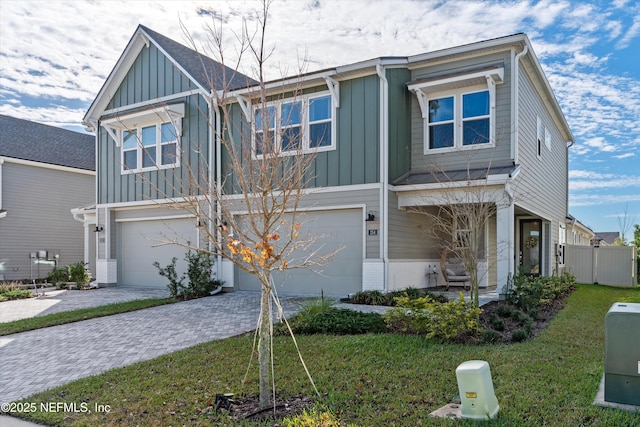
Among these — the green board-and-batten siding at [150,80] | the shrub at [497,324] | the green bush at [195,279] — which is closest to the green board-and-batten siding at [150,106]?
the green board-and-batten siding at [150,80]

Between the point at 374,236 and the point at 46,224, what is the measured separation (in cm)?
1589

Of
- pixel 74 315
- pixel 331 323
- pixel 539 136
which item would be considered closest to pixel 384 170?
pixel 331 323

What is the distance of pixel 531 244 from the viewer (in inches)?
674

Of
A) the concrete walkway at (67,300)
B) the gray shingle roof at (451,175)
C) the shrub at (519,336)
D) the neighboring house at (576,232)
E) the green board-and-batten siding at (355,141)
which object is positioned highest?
the green board-and-batten siding at (355,141)

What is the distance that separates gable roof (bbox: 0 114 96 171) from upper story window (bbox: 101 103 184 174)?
6544mm

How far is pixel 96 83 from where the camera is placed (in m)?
16.9

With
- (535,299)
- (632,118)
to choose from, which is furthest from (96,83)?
(632,118)

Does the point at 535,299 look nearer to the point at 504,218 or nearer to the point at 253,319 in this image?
the point at 504,218

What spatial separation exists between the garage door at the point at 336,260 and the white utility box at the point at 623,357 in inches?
311

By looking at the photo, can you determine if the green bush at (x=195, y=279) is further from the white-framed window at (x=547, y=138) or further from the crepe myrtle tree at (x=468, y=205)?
the white-framed window at (x=547, y=138)

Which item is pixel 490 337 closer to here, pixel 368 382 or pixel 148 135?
pixel 368 382

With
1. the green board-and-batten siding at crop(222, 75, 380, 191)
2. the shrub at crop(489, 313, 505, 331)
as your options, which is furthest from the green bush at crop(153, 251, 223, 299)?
the shrub at crop(489, 313, 505, 331)

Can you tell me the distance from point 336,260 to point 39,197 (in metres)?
14.9

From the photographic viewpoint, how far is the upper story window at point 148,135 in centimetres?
1445
